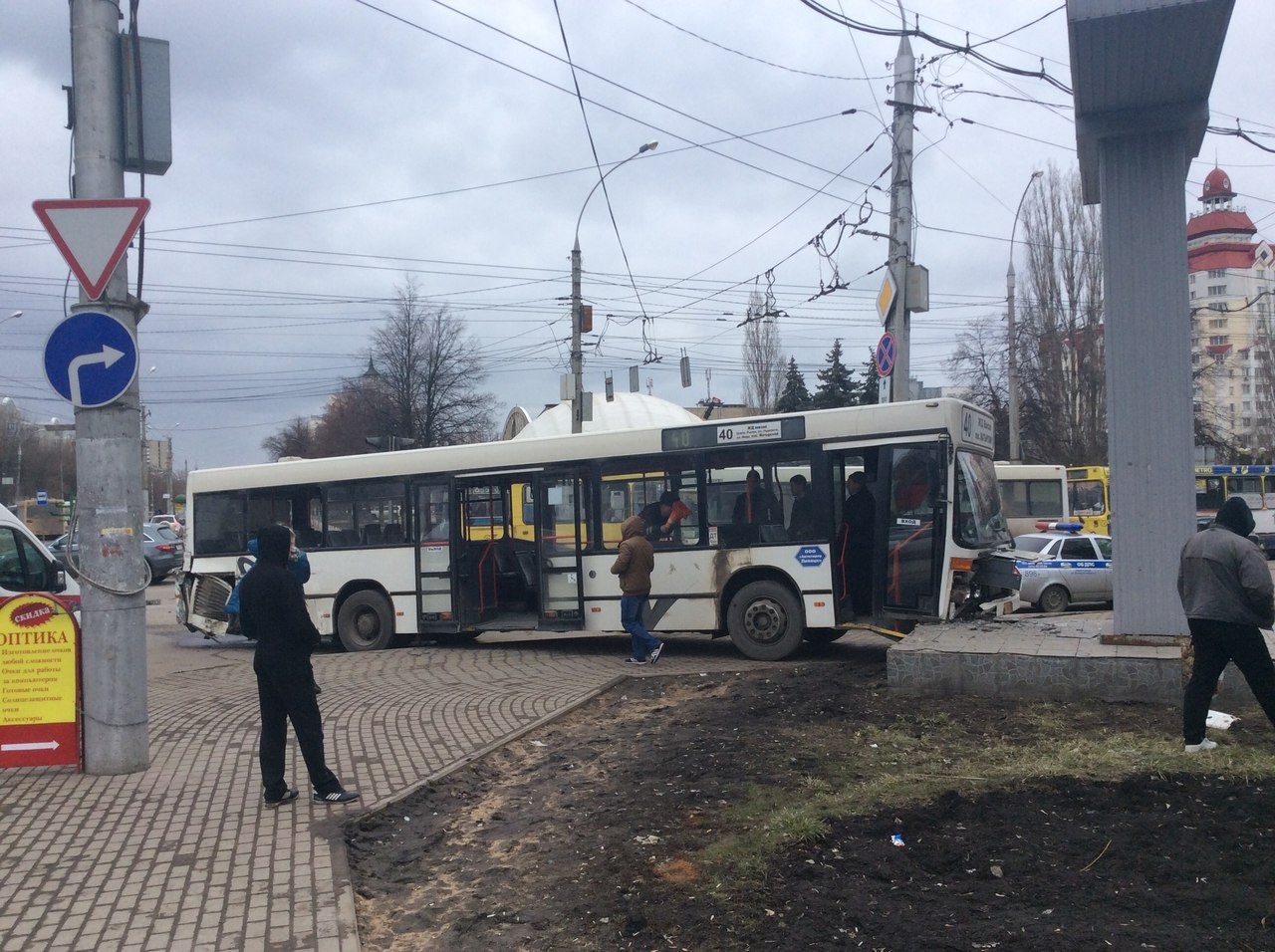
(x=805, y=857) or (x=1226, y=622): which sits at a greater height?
(x=1226, y=622)

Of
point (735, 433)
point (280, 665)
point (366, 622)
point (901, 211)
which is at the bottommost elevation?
point (366, 622)

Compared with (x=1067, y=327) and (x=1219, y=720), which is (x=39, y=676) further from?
(x=1067, y=327)

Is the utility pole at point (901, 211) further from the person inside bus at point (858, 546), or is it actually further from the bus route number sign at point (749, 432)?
the person inside bus at point (858, 546)

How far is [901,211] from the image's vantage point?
16.7 meters

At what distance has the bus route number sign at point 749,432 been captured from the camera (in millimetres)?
12648

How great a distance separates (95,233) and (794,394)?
47.0 m

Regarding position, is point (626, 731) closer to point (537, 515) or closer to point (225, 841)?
point (225, 841)

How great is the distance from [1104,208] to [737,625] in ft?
19.3

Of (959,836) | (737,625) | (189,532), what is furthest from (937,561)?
(189,532)

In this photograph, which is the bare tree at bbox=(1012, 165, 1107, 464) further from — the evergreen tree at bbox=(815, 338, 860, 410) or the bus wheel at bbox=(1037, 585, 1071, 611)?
the bus wheel at bbox=(1037, 585, 1071, 611)

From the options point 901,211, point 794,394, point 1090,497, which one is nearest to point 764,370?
point 794,394

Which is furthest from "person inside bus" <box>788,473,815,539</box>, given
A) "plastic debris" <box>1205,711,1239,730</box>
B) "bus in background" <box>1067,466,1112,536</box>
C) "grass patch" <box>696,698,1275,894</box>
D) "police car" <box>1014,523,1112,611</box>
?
"bus in background" <box>1067,466,1112,536</box>

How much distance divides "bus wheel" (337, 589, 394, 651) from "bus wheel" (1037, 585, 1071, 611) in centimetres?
1287

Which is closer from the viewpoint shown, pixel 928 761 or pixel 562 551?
pixel 928 761
